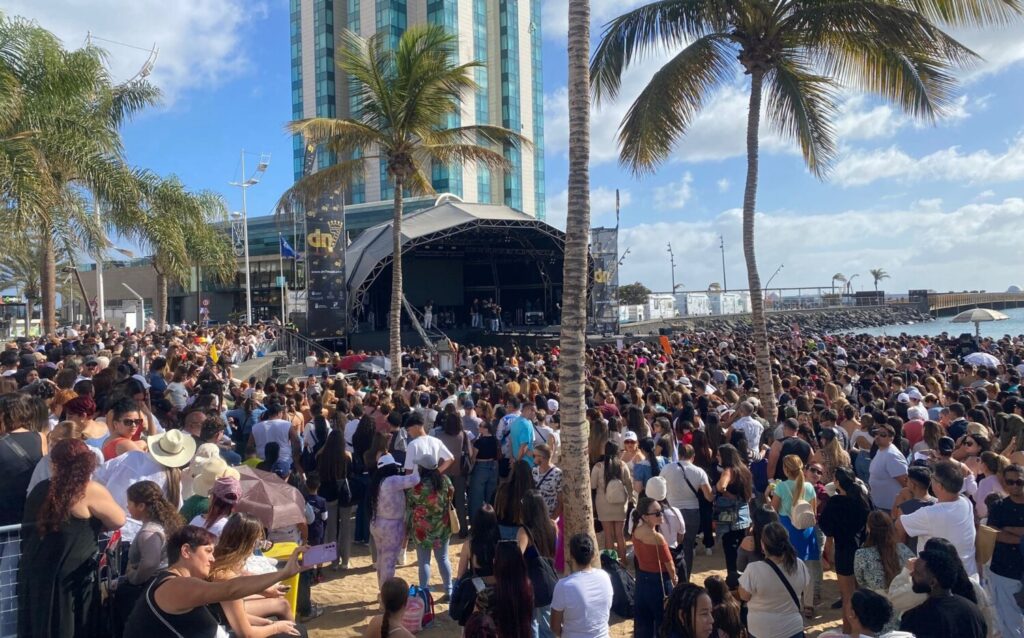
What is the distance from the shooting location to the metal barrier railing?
3822 mm

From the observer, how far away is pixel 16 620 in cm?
383

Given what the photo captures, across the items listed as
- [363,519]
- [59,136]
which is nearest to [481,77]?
→ [59,136]

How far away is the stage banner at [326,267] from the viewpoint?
21734 mm

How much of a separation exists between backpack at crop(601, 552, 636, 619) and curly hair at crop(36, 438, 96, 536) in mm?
3100

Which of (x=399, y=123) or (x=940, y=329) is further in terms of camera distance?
(x=940, y=329)

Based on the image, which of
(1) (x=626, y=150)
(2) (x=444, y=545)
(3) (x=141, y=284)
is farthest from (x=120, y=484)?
(3) (x=141, y=284)

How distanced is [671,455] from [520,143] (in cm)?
1075

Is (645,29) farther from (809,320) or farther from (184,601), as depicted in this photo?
(809,320)

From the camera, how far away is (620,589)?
4.54 meters

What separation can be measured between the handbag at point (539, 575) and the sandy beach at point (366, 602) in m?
1.77

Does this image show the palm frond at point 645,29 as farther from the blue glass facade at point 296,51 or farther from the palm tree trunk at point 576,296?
the blue glass facade at point 296,51

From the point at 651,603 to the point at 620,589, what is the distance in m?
0.34

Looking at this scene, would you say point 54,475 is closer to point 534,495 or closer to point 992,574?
point 534,495

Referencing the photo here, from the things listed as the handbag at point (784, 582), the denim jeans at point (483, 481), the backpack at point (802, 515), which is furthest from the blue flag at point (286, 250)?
the handbag at point (784, 582)
